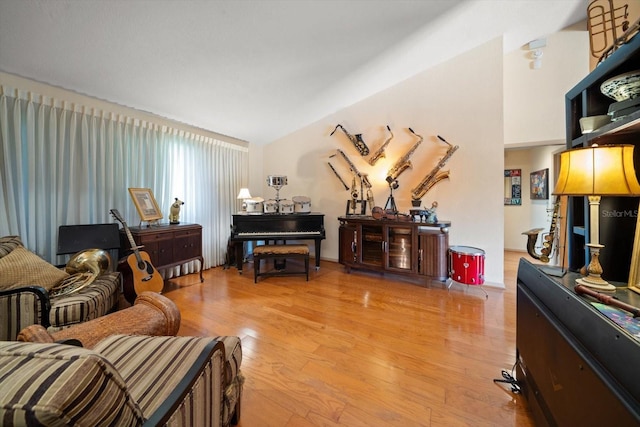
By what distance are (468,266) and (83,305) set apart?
148 inches

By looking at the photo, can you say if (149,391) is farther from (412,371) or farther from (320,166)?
(320,166)

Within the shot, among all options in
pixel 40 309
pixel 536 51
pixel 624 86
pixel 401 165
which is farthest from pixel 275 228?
pixel 536 51

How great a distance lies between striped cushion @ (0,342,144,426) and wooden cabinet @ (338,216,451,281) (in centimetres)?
316

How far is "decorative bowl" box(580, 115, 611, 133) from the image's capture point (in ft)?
3.77

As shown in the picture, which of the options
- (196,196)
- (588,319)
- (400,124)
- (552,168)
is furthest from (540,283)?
(552,168)

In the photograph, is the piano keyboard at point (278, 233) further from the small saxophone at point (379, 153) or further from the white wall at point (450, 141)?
the small saxophone at point (379, 153)

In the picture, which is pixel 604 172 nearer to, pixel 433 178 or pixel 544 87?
pixel 433 178

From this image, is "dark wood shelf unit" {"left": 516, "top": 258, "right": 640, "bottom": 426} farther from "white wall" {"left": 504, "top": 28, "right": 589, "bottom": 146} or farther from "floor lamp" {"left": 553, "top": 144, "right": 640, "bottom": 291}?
"white wall" {"left": 504, "top": 28, "right": 589, "bottom": 146}

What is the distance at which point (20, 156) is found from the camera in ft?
7.25

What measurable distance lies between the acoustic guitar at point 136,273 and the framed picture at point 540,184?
6.54 m

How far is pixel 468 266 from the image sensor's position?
2.85 metres

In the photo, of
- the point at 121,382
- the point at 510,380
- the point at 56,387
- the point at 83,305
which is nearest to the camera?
the point at 56,387

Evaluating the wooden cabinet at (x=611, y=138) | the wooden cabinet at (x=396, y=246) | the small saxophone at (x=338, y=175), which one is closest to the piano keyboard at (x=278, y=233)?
the wooden cabinet at (x=396, y=246)

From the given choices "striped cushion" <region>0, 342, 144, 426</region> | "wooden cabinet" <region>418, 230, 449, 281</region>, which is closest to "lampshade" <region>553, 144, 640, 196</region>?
"striped cushion" <region>0, 342, 144, 426</region>
